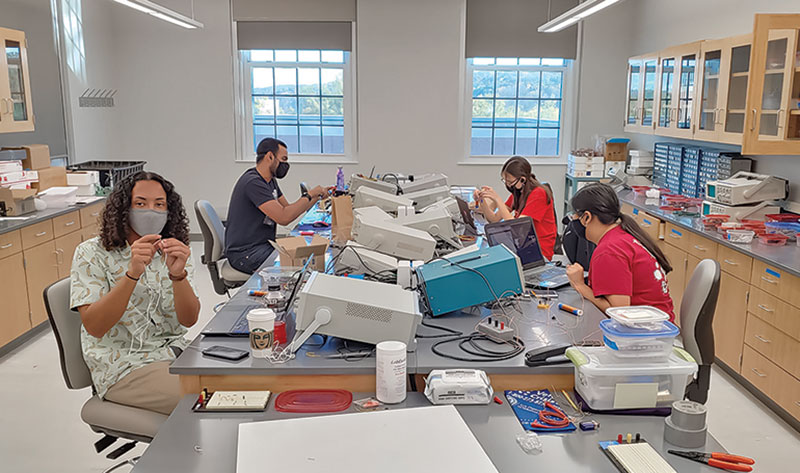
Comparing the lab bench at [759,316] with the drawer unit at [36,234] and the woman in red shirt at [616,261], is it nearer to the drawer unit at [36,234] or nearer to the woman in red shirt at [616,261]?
the woman in red shirt at [616,261]

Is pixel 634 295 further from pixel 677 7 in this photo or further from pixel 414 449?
pixel 677 7

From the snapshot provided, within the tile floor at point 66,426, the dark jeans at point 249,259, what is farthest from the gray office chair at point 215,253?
the tile floor at point 66,426

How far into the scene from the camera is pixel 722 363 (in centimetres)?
366

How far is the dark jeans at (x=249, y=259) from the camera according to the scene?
3766 millimetres

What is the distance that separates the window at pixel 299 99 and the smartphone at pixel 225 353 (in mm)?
5142

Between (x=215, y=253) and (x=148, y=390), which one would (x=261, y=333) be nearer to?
(x=148, y=390)

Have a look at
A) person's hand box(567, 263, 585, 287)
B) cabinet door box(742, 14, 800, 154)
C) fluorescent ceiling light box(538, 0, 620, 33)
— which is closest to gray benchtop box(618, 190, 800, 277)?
cabinet door box(742, 14, 800, 154)

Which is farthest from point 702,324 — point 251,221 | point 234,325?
point 251,221

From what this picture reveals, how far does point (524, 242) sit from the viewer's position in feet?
9.79

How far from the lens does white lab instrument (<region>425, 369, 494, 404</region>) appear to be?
1.77m

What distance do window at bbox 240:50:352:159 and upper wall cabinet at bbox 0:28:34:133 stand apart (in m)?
2.58

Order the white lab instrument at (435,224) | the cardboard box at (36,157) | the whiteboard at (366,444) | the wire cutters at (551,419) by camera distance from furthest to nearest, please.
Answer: the cardboard box at (36,157), the white lab instrument at (435,224), the wire cutters at (551,419), the whiteboard at (366,444)

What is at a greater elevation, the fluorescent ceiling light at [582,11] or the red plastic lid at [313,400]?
the fluorescent ceiling light at [582,11]

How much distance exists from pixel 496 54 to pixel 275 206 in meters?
3.82
